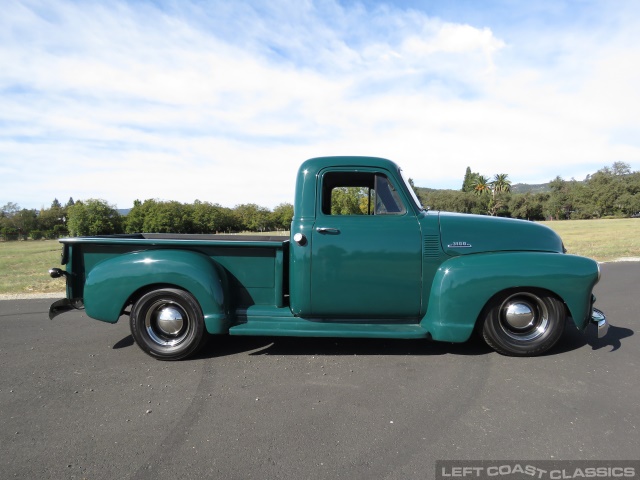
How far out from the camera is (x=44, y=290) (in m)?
7.38

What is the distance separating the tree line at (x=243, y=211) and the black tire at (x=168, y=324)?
41.2 meters

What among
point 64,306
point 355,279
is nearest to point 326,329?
point 355,279

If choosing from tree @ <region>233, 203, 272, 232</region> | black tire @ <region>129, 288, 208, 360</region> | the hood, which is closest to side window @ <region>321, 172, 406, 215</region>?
the hood

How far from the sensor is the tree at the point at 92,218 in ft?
155

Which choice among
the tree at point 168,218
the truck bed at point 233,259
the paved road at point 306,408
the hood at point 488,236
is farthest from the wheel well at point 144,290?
the tree at point 168,218

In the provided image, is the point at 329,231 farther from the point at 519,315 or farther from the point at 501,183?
the point at 501,183

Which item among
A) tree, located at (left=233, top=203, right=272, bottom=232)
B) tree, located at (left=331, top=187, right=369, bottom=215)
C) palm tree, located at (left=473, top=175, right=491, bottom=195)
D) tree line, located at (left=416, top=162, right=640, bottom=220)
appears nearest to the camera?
tree, located at (left=331, top=187, right=369, bottom=215)

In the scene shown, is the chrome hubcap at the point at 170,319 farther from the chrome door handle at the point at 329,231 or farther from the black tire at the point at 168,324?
the chrome door handle at the point at 329,231

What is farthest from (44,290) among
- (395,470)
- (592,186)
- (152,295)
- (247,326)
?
(592,186)

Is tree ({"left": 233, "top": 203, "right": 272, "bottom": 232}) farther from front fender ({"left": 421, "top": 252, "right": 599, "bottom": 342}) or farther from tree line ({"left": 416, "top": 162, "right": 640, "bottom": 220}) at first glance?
front fender ({"left": 421, "top": 252, "right": 599, "bottom": 342})

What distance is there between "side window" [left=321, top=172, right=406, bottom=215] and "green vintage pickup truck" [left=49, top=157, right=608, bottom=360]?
0.07 feet

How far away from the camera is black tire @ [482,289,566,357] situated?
11.1 ft

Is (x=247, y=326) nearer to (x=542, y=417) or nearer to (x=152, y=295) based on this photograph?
(x=152, y=295)

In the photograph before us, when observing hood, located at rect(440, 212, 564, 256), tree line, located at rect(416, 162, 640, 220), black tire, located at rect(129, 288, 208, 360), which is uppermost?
tree line, located at rect(416, 162, 640, 220)
